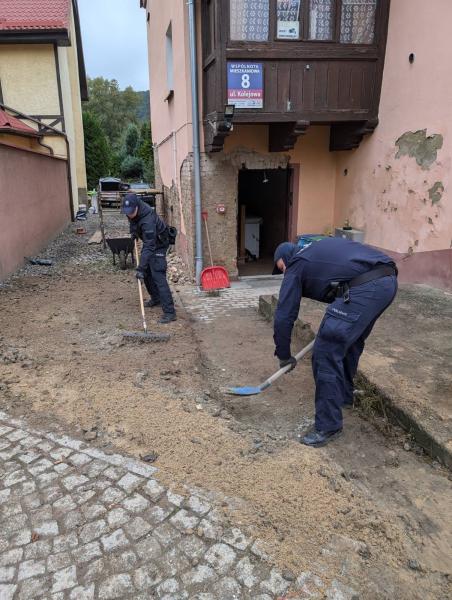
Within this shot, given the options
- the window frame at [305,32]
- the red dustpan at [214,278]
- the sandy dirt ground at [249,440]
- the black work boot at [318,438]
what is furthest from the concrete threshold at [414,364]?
the window frame at [305,32]

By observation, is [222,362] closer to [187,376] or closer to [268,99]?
[187,376]

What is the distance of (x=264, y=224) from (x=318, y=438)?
951 centimetres

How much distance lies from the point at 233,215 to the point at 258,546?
686cm

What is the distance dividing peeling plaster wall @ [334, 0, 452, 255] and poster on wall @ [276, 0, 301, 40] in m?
1.52

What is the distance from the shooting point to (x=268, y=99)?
289 inches

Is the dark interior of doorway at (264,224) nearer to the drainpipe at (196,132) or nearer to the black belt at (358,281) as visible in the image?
the drainpipe at (196,132)

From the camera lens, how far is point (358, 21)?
7266mm

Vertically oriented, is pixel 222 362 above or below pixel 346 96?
below

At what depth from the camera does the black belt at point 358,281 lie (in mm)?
3117

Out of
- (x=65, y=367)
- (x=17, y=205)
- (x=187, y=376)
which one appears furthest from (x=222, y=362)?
(x=17, y=205)

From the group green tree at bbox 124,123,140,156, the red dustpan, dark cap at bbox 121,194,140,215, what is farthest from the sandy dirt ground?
green tree at bbox 124,123,140,156

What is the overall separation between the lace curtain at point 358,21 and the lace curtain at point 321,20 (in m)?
0.20

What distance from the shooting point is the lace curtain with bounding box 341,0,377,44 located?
7195 mm

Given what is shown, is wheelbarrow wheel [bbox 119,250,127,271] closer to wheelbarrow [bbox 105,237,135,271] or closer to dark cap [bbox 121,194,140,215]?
wheelbarrow [bbox 105,237,135,271]
